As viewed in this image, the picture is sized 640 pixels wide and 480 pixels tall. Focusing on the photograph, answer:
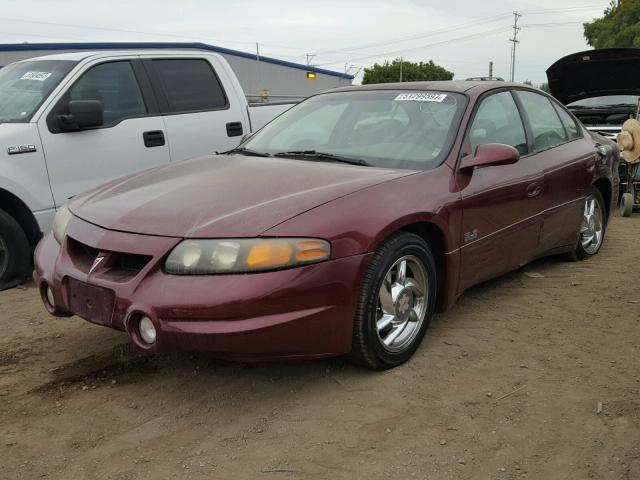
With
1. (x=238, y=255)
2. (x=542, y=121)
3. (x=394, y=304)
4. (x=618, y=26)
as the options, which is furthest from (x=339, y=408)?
(x=618, y=26)

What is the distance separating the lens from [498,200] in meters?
4.09

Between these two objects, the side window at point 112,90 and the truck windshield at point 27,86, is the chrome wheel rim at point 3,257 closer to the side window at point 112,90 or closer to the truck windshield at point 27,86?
the truck windshield at point 27,86

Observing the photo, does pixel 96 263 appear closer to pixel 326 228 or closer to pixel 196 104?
pixel 326 228

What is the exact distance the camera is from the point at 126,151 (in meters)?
5.68

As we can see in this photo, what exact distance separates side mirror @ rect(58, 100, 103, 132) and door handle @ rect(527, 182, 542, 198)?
3427 millimetres

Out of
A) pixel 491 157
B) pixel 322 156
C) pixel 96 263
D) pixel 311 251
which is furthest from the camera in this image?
pixel 322 156

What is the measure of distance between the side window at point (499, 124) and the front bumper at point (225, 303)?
4.96 feet

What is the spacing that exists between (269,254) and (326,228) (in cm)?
31

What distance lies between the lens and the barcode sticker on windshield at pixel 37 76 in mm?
5539

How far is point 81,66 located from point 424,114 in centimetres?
313

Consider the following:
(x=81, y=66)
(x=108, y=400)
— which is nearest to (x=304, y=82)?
(x=81, y=66)

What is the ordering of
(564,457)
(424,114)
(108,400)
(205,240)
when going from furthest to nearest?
(424,114) < (108,400) < (205,240) < (564,457)

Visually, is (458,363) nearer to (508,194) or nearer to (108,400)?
(508,194)

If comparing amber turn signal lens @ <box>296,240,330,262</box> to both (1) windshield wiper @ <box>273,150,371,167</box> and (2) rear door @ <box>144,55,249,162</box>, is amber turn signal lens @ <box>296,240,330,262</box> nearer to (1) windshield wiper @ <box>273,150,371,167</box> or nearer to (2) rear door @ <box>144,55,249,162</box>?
(1) windshield wiper @ <box>273,150,371,167</box>
